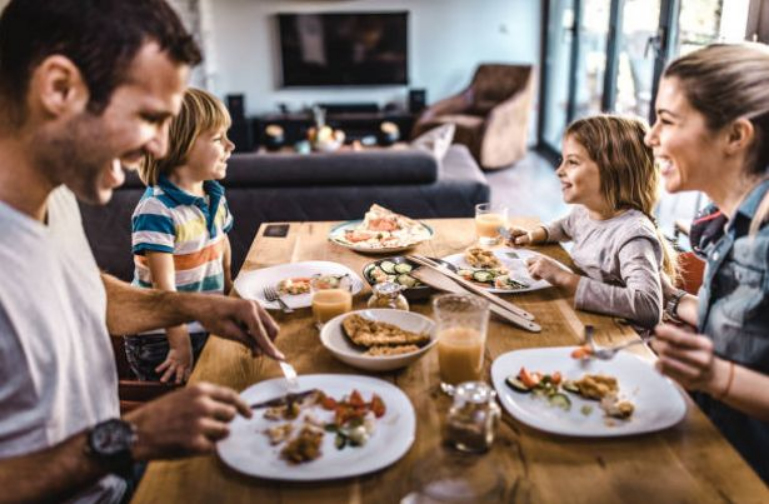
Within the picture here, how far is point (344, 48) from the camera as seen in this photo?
8.16 meters

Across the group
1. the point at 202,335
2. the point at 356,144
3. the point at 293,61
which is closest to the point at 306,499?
the point at 202,335

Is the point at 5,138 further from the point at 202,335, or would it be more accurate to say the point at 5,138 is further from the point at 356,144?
the point at 356,144

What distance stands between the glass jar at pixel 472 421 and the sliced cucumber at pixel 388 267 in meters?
0.78

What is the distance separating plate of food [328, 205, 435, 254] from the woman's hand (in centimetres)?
47

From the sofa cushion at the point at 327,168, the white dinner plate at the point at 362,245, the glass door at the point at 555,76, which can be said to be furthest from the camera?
the glass door at the point at 555,76

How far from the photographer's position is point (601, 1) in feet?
20.7

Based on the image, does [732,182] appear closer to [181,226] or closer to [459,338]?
[459,338]

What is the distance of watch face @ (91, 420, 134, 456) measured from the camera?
0.95 m

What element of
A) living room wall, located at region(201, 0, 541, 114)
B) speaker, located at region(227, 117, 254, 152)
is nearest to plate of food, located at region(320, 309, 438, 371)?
speaker, located at region(227, 117, 254, 152)

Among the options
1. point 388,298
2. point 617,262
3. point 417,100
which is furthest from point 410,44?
point 388,298

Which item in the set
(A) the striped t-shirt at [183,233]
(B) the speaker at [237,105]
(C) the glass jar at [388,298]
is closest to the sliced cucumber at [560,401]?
(C) the glass jar at [388,298]

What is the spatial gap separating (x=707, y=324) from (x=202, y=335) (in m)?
1.39

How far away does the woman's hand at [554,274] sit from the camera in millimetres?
1696

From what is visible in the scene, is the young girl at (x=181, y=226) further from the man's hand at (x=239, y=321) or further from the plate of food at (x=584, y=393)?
the plate of food at (x=584, y=393)
